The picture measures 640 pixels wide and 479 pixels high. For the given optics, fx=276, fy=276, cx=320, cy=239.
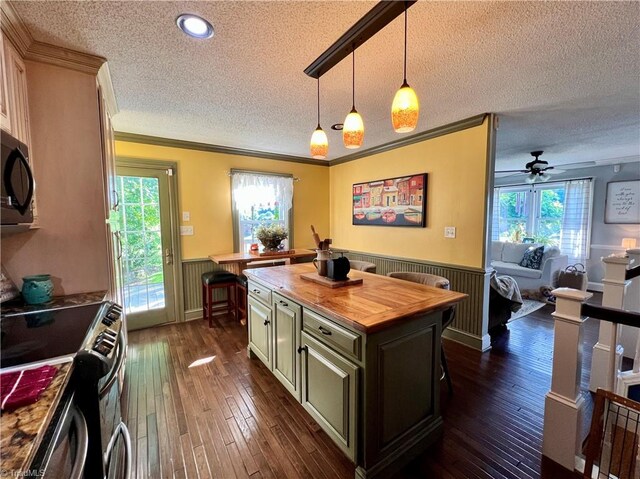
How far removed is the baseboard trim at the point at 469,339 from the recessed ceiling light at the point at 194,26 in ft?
11.5

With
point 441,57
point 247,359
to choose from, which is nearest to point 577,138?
point 441,57

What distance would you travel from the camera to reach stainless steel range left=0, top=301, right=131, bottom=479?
0.80m

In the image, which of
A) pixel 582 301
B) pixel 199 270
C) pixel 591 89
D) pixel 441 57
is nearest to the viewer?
pixel 582 301

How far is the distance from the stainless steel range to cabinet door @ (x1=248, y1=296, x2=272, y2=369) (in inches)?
42.3

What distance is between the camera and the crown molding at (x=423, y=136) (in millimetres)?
2859

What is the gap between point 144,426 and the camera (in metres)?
1.89

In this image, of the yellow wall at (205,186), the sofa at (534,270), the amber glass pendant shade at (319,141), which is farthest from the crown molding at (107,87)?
the sofa at (534,270)

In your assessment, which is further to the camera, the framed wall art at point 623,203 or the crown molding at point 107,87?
the framed wall art at point 623,203

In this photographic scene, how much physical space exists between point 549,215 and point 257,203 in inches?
243

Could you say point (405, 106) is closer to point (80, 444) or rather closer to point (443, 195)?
point (80, 444)

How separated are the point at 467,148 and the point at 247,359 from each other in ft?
10.5

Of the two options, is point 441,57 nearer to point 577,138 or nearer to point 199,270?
point 577,138

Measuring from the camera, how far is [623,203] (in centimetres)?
498

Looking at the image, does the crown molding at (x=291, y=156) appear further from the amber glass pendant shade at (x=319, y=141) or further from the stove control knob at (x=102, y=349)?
the stove control knob at (x=102, y=349)
